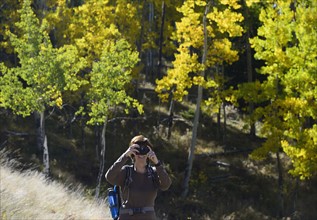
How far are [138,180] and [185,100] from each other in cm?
2450

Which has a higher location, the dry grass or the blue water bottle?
the blue water bottle

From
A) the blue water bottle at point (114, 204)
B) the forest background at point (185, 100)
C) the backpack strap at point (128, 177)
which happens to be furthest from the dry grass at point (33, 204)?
the forest background at point (185, 100)

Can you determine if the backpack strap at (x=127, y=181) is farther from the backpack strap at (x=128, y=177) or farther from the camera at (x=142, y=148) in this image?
the camera at (x=142, y=148)

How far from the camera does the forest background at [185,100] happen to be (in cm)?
1476

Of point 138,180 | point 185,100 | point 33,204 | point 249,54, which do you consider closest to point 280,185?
point 249,54

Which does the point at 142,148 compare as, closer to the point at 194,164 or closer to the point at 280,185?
the point at 280,185

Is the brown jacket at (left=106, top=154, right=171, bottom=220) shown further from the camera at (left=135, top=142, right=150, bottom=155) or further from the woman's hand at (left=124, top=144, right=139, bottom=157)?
the camera at (left=135, top=142, right=150, bottom=155)

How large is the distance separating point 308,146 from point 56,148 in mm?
13338

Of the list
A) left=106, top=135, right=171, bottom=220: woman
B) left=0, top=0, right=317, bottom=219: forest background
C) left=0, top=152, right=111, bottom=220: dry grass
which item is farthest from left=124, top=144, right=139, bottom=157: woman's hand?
left=0, top=0, right=317, bottom=219: forest background

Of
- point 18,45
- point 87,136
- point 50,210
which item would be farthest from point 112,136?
point 50,210

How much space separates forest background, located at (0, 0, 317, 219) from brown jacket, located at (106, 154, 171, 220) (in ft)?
29.4

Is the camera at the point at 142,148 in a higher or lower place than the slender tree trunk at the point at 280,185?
higher

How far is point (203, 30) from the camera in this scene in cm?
1773

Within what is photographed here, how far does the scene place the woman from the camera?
4.79 meters
